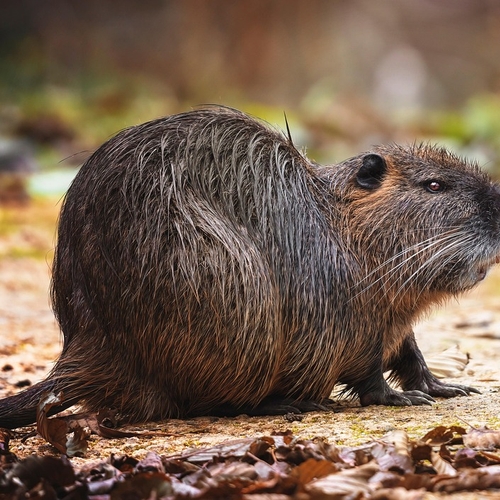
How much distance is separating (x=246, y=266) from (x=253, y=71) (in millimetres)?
17960

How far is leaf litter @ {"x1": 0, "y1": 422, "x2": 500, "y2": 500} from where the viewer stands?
263cm

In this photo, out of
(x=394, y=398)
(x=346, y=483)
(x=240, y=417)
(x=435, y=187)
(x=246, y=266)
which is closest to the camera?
(x=346, y=483)

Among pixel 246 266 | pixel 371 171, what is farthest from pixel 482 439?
pixel 371 171

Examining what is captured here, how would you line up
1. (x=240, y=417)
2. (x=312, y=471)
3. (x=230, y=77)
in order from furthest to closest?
(x=230, y=77) → (x=240, y=417) → (x=312, y=471)

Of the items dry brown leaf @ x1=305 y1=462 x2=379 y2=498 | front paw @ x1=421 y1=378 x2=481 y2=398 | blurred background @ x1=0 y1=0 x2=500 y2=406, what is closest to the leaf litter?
dry brown leaf @ x1=305 y1=462 x2=379 y2=498

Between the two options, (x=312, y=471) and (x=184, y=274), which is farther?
(x=184, y=274)

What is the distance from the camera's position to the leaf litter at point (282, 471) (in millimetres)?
2627

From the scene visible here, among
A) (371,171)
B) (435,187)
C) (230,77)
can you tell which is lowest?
(435,187)

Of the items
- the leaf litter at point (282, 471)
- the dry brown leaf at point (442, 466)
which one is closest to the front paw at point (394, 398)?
the leaf litter at point (282, 471)

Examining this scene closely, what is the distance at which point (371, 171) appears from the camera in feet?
14.5

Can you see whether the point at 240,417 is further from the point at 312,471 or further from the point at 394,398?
the point at 312,471

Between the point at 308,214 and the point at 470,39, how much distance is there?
85.9 ft

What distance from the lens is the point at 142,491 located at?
2.67 m

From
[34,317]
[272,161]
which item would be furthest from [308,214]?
[34,317]
